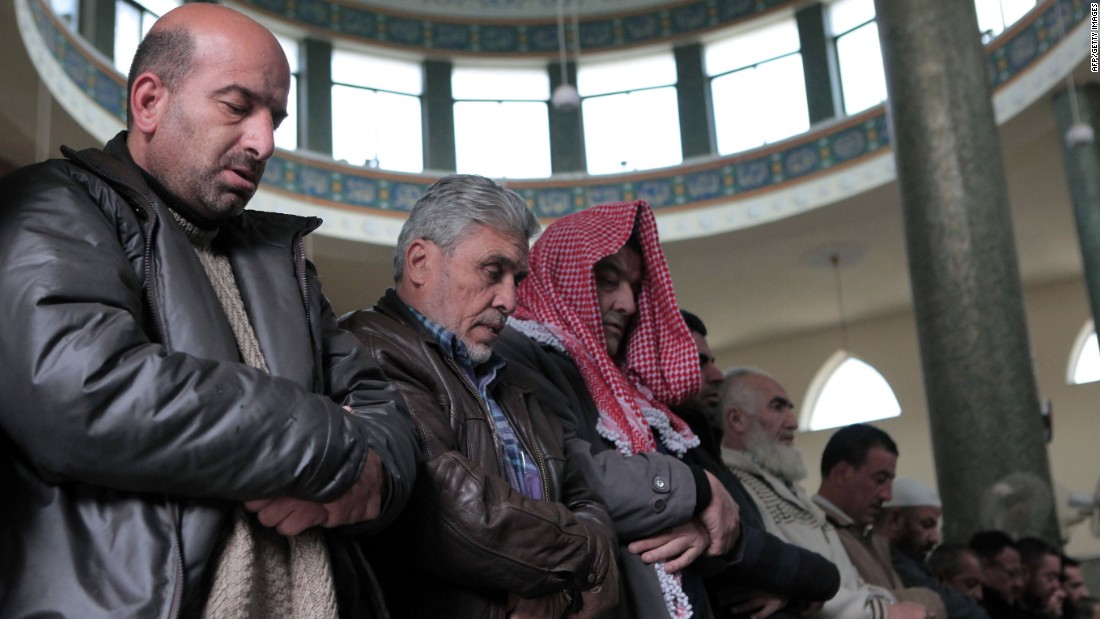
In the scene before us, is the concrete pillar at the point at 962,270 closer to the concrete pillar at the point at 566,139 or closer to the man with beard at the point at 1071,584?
the man with beard at the point at 1071,584

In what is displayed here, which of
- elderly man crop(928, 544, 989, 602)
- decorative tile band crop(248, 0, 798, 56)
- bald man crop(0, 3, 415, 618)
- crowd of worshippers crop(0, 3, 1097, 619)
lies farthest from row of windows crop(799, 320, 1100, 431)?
bald man crop(0, 3, 415, 618)

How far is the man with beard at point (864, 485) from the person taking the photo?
4.80m

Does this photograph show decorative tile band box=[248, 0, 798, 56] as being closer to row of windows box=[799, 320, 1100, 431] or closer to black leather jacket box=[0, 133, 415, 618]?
row of windows box=[799, 320, 1100, 431]

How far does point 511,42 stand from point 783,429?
1126 centimetres

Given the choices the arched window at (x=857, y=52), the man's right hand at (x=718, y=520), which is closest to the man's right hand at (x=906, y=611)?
the man's right hand at (x=718, y=520)

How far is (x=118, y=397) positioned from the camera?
1440 mm

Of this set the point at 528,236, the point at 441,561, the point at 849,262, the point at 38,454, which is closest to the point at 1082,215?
the point at 849,262

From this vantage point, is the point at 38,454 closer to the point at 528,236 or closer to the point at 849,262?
the point at 528,236

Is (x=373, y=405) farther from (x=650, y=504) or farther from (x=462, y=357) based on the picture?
(x=650, y=504)

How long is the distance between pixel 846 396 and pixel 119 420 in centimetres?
1582

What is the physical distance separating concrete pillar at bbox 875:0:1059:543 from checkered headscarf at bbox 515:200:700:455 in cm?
393

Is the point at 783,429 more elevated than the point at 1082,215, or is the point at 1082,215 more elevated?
the point at 1082,215

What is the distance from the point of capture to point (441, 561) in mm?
1987

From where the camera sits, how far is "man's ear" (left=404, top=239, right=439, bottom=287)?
250 cm
